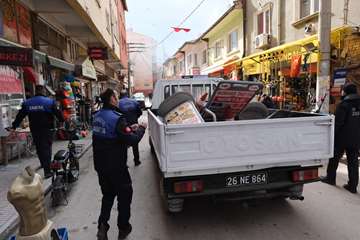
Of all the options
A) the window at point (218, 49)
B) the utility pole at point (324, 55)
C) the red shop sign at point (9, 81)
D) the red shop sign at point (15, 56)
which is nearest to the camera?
the red shop sign at point (15, 56)

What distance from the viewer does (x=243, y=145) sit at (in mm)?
3348

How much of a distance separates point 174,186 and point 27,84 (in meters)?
6.94

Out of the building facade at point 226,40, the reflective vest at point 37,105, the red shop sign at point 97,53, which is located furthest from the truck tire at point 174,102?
the building facade at point 226,40

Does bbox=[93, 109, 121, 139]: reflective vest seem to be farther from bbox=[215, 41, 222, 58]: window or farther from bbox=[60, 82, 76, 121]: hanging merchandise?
bbox=[215, 41, 222, 58]: window

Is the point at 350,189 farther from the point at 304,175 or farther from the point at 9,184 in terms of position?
the point at 9,184

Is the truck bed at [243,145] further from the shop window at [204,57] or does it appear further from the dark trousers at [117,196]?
the shop window at [204,57]

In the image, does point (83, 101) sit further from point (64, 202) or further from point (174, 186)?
point (174, 186)

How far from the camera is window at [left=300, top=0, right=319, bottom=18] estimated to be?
34.4 feet

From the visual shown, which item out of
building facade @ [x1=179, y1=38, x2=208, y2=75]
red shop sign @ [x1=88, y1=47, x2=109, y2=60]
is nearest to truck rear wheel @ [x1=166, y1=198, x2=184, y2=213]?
red shop sign @ [x1=88, y1=47, x2=109, y2=60]

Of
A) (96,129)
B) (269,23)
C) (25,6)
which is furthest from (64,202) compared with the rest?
(269,23)

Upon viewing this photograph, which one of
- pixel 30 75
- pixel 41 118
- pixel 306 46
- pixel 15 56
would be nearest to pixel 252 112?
pixel 41 118

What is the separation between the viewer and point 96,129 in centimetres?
334

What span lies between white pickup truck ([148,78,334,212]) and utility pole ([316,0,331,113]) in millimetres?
4442

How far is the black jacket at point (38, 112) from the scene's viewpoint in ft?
18.2
